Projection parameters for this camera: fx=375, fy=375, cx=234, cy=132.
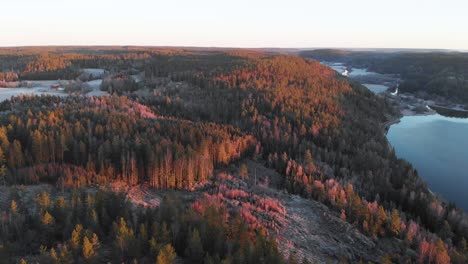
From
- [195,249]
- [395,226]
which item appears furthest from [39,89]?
[395,226]

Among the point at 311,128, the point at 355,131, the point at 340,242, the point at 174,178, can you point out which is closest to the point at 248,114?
the point at 311,128

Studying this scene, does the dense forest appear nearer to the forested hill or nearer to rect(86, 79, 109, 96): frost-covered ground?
the forested hill

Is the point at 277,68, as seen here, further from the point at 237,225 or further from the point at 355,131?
the point at 237,225

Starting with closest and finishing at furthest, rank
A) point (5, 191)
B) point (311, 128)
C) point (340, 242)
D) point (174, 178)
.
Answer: point (5, 191)
point (340, 242)
point (174, 178)
point (311, 128)

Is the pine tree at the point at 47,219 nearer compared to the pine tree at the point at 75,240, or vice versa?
the pine tree at the point at 75,240

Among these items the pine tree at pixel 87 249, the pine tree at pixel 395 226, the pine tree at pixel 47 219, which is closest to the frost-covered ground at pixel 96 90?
the pine tree at pixel 47 219

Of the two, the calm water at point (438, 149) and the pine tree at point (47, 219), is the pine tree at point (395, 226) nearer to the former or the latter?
the calm water at point (438, 149)

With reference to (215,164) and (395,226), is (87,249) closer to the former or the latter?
(395,226)
